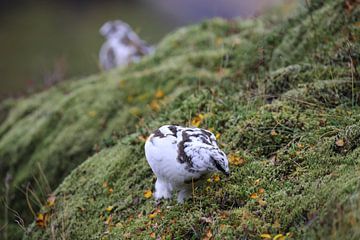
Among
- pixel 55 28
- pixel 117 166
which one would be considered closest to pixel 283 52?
pixel 117 166

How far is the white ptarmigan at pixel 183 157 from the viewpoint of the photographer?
136 inches

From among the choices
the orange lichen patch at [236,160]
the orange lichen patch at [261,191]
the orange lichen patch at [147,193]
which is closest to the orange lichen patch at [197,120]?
the orange lichen patch at [236,160]

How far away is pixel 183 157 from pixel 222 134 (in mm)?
1212

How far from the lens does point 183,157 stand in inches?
138

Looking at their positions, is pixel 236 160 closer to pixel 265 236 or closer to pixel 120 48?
pixel 265 236

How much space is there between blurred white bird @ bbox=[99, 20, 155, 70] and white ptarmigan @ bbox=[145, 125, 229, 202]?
5.99 meters

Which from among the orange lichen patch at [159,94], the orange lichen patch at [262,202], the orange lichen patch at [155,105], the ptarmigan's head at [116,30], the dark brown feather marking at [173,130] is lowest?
the orange lichen patch at [262,202]

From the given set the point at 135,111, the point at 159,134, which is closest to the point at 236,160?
the point at 159,134

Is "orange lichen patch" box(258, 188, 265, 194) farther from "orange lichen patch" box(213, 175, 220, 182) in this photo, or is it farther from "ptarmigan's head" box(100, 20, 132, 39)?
"ptarmigan's head" box(100, 20, 132, 39)

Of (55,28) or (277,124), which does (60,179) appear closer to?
(277,124)

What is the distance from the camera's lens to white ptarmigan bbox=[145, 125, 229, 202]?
344 cm

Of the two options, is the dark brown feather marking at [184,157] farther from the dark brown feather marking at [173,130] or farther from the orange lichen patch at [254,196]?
the orange lichen patch at [254,196]

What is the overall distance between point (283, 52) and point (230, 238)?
3.16 metres

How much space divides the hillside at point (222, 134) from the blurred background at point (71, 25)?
6.06 metres
